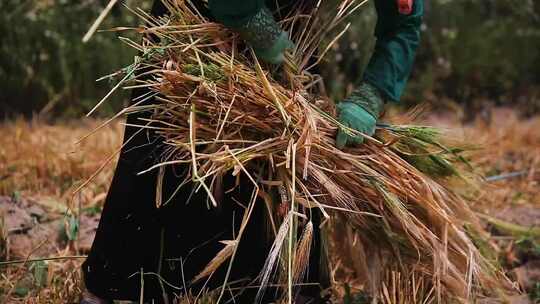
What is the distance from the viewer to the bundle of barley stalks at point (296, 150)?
1874 mm

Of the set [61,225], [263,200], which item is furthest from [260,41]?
[61,225]

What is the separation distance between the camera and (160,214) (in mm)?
2025

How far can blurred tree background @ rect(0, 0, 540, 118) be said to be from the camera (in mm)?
4090

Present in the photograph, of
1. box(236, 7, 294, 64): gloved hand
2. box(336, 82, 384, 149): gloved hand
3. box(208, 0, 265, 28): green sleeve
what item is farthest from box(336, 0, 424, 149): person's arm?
box(208, 0, 265, 28): green sleeve

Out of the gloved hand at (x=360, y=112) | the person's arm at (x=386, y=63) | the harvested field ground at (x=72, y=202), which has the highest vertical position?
the person's arm at (x=386, y=63)

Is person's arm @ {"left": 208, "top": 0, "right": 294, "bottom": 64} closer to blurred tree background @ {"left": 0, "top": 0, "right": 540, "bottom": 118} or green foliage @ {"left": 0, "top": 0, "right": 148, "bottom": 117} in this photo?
blurred tree background @ {"left": 0, "top": 0, "right": 540, "bottom": 118}

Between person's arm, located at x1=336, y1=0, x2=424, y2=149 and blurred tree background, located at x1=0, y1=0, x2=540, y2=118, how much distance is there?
5.14 feet

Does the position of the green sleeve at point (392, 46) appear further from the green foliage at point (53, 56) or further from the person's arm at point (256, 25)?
the green foliage at point (53, 56)

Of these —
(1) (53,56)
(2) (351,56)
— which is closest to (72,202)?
(1) (53,56)

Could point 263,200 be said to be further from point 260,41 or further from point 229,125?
point 260,41

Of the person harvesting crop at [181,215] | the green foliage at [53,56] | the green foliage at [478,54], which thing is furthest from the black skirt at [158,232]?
the green foliage at [478,54]

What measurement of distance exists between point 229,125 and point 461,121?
2.82m

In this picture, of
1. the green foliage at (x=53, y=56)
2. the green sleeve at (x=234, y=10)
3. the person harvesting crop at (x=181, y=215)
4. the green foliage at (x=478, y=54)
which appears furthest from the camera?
the green foliage at (x=478, y=54)

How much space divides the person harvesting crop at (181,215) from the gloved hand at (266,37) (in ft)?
0.33
